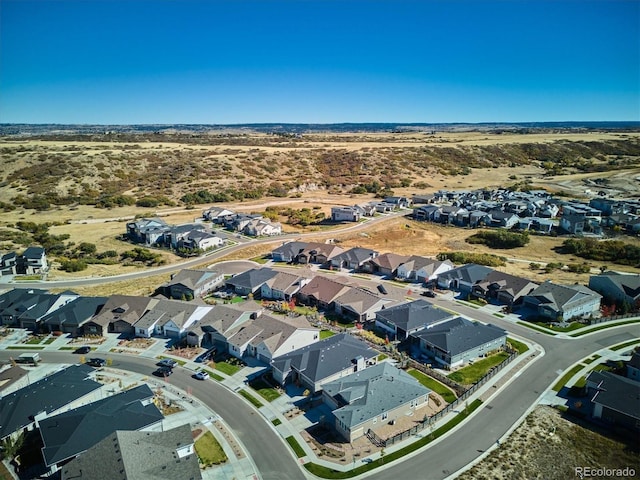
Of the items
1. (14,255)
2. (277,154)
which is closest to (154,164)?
(277,154)

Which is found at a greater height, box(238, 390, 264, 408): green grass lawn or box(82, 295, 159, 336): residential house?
box(82, 295, 159, 336): residential house

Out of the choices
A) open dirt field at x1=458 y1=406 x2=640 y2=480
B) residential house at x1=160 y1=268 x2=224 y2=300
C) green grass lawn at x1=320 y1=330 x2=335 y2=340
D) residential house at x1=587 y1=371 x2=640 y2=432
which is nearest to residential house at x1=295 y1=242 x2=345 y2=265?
residential house at x1=160 y1=268 x2=224 y2=300

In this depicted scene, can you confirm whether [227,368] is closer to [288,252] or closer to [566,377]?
[566,377]

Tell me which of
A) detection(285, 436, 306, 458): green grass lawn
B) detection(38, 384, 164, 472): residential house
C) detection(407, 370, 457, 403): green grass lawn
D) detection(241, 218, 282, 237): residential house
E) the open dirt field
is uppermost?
detection(241, 218, 282, 237): residential house

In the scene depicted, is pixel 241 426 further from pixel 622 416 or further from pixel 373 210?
pixel 373 210

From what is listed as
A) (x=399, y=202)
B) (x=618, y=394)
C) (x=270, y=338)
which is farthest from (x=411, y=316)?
(x=399, y=202)

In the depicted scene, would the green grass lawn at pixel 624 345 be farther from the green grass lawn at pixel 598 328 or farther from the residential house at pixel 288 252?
the residential house at pixel 288 252

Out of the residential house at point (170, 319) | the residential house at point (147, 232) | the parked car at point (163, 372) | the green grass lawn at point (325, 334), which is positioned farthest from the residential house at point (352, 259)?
the residential house at point (147, 232)

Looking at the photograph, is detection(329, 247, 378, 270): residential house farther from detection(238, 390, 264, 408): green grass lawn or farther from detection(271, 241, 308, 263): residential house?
detection(238, 390, 264, 408): green grass lawn
